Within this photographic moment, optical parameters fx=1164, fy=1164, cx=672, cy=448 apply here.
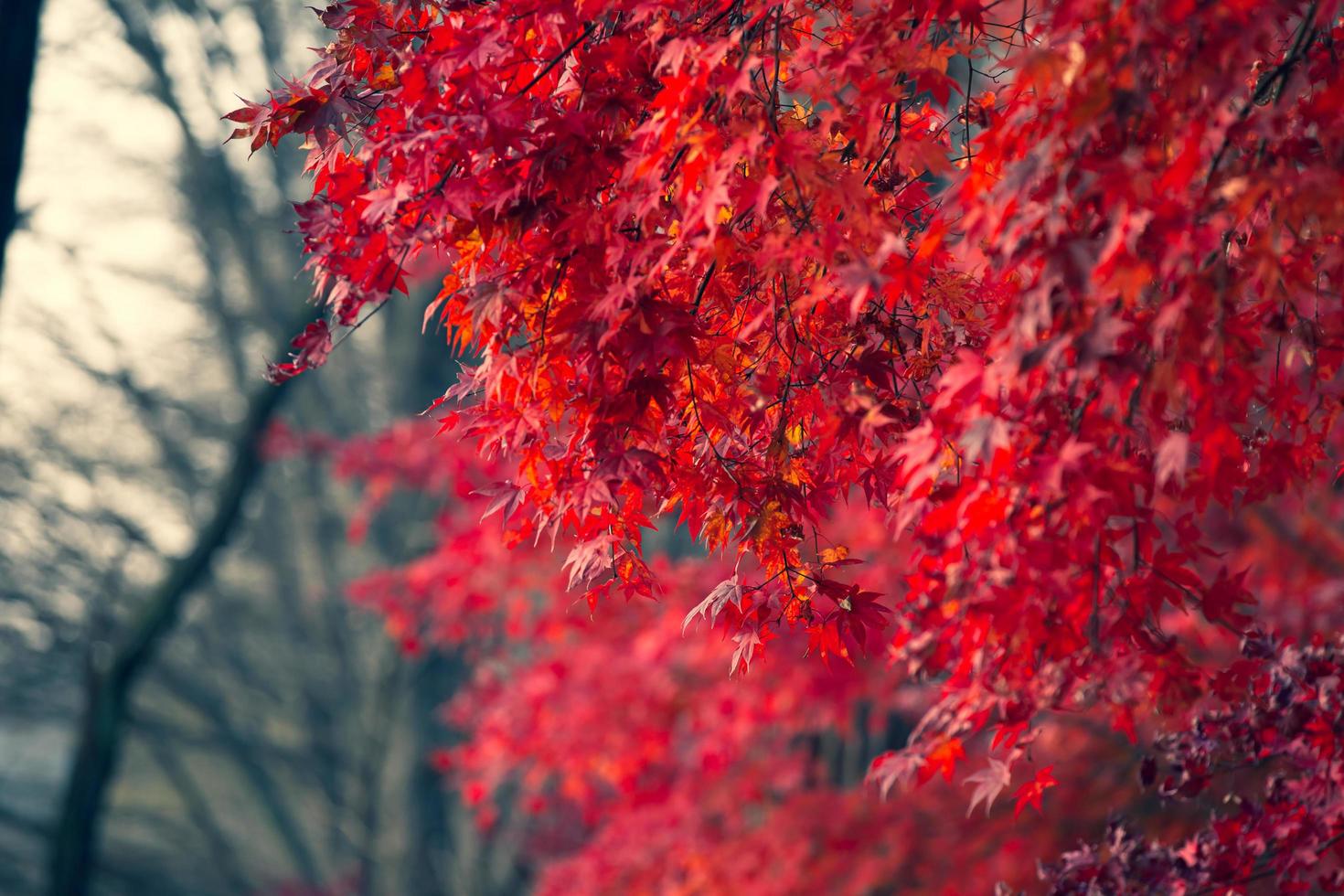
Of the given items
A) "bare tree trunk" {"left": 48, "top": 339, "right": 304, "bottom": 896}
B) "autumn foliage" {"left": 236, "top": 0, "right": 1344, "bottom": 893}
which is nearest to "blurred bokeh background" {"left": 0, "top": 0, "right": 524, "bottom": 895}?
"bare tree trunk" {"left": 48, "top": 339, "right": 304, "bottom": 896}

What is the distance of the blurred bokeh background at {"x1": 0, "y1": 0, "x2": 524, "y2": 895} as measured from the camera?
444 inches

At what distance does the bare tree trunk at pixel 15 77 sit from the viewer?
15.9ft

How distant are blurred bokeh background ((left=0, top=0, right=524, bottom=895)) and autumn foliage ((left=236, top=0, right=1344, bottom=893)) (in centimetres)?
759

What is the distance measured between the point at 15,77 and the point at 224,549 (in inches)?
236

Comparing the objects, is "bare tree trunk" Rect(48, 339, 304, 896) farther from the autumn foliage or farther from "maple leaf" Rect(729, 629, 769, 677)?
"maple leaf" Rect(729, 629, 769, 677)

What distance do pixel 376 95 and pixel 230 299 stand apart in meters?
10.7

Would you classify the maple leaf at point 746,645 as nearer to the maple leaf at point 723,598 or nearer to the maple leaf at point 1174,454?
the maple leaf at point 723,598

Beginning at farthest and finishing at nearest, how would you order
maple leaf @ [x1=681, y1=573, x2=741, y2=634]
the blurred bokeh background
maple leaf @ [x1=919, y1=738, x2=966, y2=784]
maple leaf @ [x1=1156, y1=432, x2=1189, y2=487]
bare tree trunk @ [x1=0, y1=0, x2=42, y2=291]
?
the blurred bokeh background
bare tree trunk @ [x1=0, y1=0, x2=42, y2=291]
maple leaf @ [x1=919, y1=738, x2=966, y2=784]
maple leaf @ [x1=681, y1=573, x2=741, y2=634]
maple leaf @ [x1=1156, y1=432, x2=1189, y2=487]

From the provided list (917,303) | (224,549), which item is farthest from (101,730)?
(917,303)

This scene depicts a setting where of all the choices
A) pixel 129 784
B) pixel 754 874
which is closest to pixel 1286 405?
pixel 754 874

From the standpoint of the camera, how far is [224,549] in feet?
33.6

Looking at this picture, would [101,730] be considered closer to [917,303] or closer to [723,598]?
[723,598]

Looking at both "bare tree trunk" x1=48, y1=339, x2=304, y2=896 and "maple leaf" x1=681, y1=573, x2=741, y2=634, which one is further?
"bare tree trunk" x1=48, y1=339, x2=304, y2=896

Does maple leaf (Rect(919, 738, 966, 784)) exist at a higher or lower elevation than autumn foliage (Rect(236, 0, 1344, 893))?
lower
